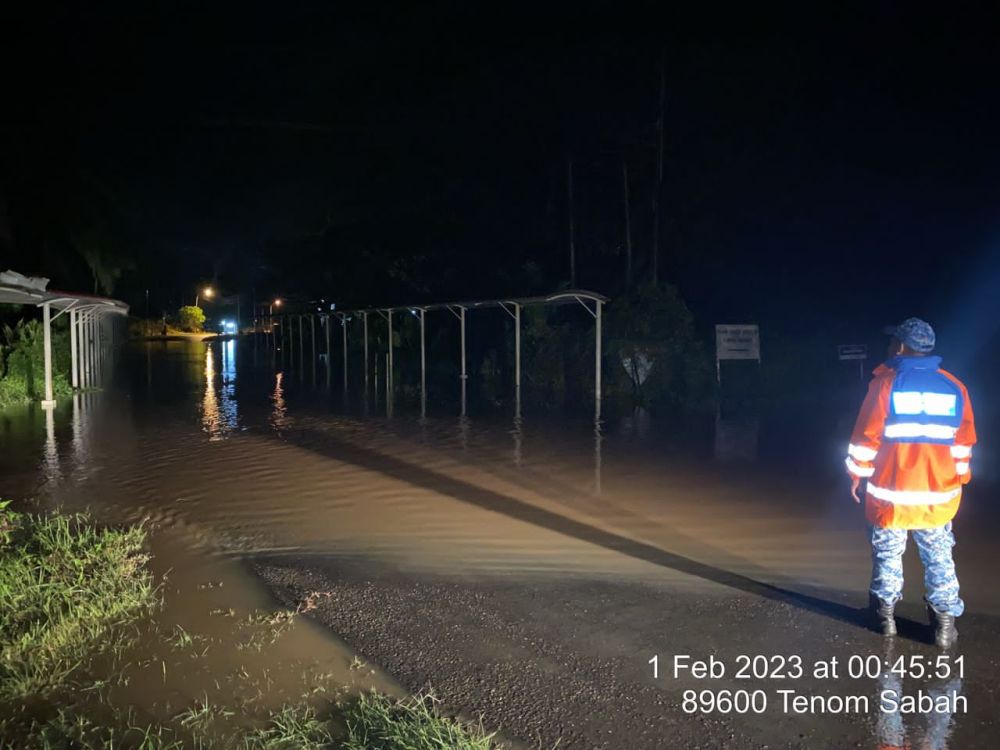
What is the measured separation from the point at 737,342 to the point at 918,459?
14.9 metres

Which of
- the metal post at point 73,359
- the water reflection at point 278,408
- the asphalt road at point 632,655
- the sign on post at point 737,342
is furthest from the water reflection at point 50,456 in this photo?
the sign on post at point 737,342

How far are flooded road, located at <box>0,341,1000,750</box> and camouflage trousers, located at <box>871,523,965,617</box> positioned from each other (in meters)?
0.29

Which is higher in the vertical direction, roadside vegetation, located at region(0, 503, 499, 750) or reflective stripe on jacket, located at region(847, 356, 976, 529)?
reflective stripe on jacket, located at region(847, 356, 976, 529)

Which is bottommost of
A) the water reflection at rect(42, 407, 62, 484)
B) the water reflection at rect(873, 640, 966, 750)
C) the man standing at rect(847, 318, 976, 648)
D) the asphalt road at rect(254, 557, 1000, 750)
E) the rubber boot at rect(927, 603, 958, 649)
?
the water reflection at rect(873, 640, 966, 750)

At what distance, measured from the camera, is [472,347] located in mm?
27812

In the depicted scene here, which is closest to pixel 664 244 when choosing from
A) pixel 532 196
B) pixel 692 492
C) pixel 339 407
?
pixel 532 196

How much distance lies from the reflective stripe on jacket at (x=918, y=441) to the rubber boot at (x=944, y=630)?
0.56 m

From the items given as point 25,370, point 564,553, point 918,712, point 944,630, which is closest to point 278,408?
point 25,370

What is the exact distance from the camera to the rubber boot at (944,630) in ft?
14.5

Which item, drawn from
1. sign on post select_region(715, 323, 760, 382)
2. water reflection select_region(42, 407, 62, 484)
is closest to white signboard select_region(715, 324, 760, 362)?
sign on post select_region(715, 323, 760, 382)

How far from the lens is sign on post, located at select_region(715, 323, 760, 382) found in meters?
18.6

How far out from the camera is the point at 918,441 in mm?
4305

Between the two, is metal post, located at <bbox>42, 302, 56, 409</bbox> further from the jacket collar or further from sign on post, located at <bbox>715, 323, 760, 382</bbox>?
the jacket collar

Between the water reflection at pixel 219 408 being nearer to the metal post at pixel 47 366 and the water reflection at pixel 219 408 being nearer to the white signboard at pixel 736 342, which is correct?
the metal post at pixel 47 366
